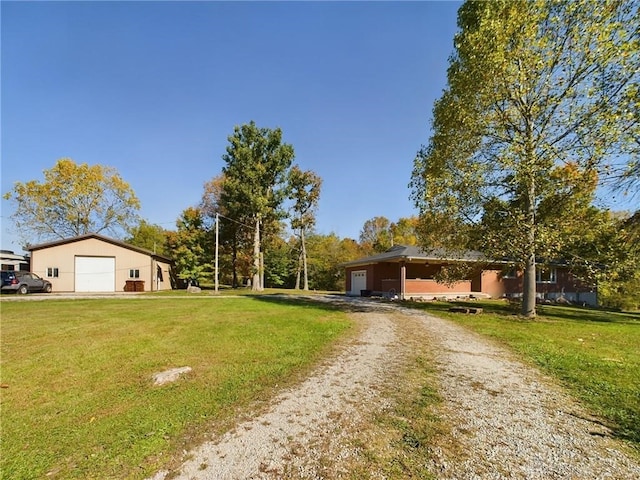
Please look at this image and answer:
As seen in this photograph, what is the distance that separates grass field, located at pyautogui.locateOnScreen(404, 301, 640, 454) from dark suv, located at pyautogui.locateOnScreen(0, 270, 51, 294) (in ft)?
88.8

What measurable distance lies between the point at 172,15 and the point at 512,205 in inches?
531

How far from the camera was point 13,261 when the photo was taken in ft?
121

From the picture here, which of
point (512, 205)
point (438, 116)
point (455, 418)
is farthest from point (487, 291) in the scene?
point (455, 418)

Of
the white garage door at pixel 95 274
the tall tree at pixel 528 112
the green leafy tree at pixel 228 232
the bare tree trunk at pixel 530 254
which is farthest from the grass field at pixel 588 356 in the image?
the white garage door at pixel 95 274

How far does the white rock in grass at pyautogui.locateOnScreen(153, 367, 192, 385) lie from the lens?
5219 millimetres

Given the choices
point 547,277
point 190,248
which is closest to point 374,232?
point 547,277

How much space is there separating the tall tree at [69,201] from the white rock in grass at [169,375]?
129 feet

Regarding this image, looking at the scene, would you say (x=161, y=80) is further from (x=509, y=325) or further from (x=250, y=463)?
(x=509, y=325)

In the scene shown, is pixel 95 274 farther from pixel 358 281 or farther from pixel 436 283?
pixel 436 283

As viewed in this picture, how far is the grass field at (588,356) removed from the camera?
14.1 ft

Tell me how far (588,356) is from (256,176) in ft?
87.4

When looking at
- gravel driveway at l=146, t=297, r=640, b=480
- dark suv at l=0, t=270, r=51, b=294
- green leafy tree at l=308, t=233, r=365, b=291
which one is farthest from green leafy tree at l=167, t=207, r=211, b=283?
gravel driveway at l=146, t=297, r=640, b=480

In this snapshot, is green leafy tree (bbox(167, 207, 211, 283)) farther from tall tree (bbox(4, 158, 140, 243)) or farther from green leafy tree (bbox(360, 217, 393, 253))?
green leafy tree (bbox(360, 217, 393, 253))

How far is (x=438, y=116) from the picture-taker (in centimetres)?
1327
